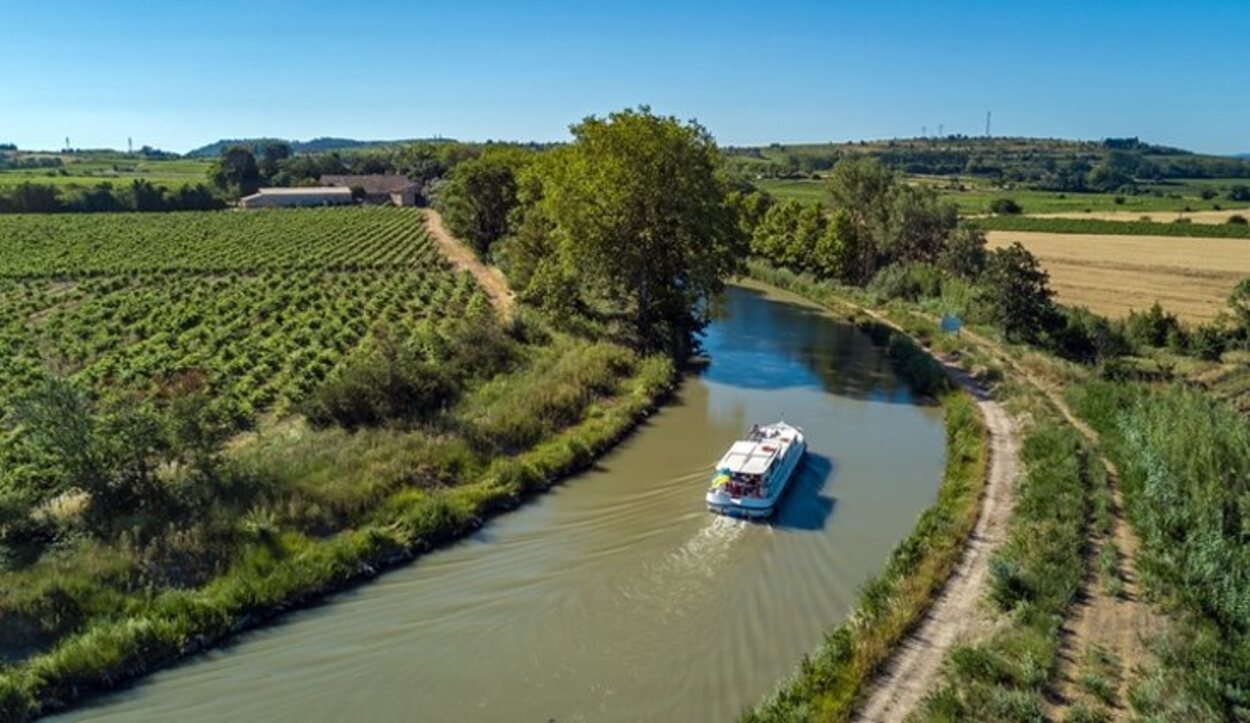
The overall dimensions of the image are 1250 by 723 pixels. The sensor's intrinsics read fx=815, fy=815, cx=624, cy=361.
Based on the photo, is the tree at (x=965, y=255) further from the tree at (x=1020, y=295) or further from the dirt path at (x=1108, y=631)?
the dirt path at (x=1108, y=631)

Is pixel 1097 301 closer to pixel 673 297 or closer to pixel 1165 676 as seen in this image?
pixel 673 297

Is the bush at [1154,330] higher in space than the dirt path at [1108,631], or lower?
higher

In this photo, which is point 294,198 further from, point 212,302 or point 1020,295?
point 1020,295

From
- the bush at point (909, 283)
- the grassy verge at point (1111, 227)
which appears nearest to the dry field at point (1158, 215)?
the grassy verge at point (1111, 227)

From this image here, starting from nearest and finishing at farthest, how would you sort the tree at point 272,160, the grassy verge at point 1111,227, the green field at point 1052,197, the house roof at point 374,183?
the grassy verge at point 1111,227, the green field at point 1052,197, the house roof at point 374,183, the tree at point 272,160

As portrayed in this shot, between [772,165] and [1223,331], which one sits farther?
[772,165]

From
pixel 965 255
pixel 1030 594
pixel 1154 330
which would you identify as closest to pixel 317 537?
pixel 1030 594

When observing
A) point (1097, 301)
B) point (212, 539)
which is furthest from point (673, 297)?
point (1097, 301)
